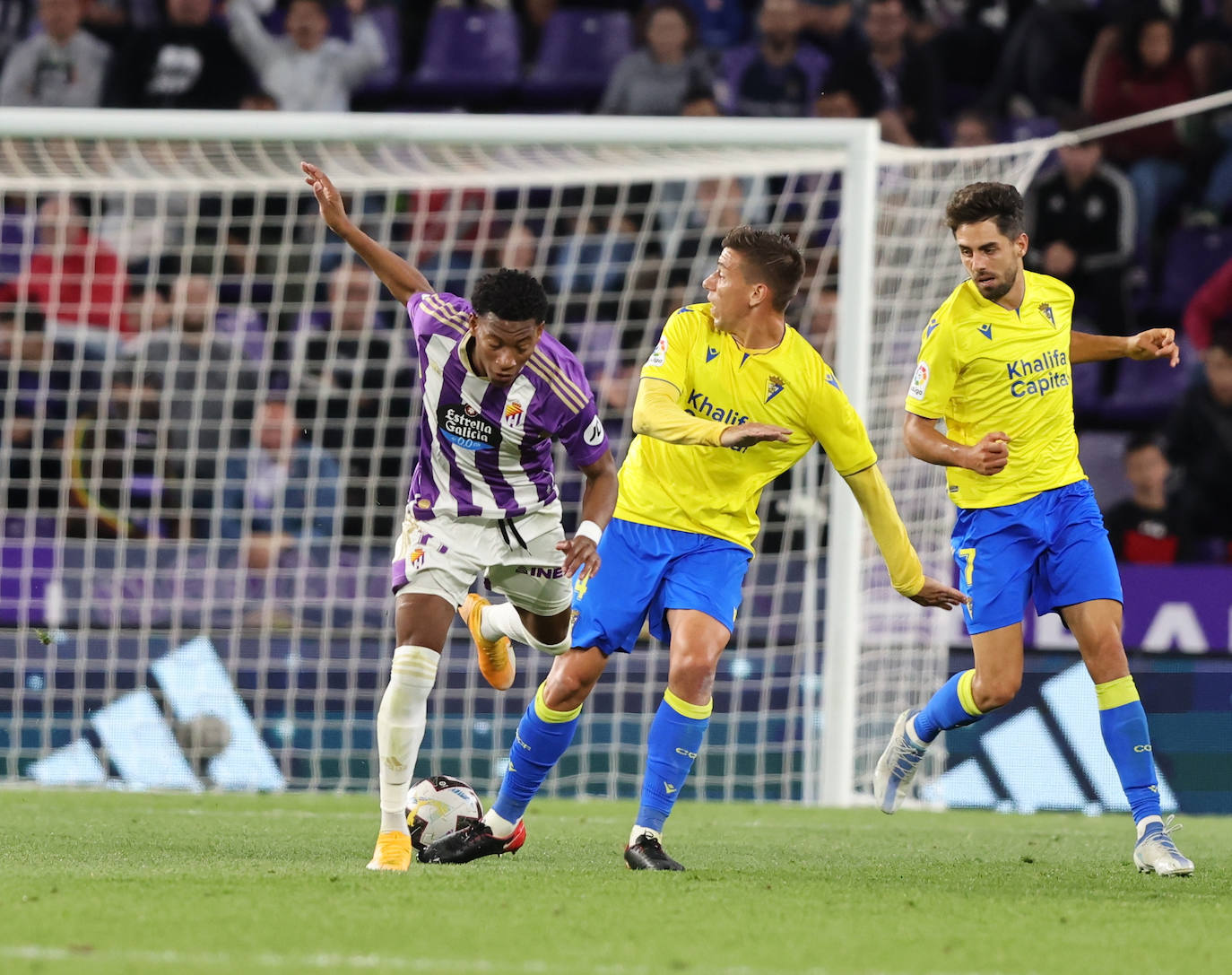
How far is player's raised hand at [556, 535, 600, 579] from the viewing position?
17.9 ft

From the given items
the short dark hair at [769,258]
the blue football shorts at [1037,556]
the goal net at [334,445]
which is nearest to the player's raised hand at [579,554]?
the short dark hair at [769,258]

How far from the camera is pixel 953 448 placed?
5.88m

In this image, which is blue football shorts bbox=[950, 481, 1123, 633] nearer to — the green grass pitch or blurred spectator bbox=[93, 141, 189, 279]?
the green grass pitch

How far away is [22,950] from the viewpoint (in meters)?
3.91

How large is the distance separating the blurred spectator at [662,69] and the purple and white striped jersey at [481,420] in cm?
817

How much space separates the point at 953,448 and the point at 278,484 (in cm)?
555

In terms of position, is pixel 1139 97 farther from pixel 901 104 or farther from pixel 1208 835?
pixel 1208 835

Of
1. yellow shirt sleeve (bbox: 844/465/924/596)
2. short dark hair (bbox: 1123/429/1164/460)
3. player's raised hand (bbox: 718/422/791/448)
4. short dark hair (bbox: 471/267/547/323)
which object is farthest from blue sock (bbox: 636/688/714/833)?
short dark hair (bbox: 1123/429/1164/460)

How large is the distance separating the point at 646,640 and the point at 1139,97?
21.7 ft

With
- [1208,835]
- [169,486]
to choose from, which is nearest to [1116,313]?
[1208,835]

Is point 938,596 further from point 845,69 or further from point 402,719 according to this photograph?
point 845,69

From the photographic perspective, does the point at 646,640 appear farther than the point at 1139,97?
No

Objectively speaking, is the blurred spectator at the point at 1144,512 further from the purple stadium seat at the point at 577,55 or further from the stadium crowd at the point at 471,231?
the purple stadium seat at the point at 577,55

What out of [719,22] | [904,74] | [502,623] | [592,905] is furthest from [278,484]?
[719,22]
